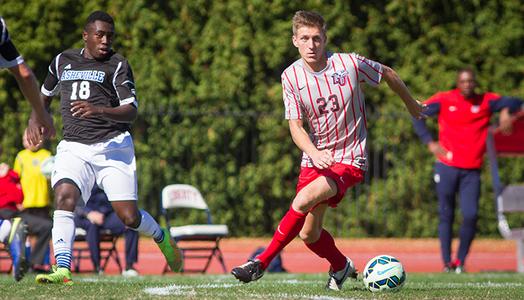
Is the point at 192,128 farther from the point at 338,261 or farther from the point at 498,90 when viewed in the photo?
the point at 338,261

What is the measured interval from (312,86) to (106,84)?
1.71 meters

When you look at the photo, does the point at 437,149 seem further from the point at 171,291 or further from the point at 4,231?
the point at 171,291

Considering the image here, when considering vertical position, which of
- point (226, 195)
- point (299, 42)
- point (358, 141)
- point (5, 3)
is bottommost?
point (226, 195)

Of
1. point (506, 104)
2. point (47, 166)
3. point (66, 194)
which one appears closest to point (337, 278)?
point (66, 194)

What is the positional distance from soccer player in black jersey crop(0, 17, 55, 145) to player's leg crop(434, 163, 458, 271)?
288 inches

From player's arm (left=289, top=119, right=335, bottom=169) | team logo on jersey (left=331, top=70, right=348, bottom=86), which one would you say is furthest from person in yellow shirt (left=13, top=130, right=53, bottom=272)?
team logo on jersey (left=331, top=70, right=348, bottom=86)

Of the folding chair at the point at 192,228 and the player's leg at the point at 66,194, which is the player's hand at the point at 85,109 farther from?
the folding chair at the point at 192,228

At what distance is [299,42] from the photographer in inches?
296

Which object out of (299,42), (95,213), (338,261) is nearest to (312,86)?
(299,42)

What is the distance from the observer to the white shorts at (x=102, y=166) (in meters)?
7.96

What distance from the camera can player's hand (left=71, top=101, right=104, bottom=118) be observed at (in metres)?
7.35

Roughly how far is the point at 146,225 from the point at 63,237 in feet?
3.19

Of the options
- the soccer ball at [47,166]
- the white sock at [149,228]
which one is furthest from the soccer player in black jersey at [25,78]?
the soccer ball at [47,166]

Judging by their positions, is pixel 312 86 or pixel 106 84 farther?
pixel 106 84
